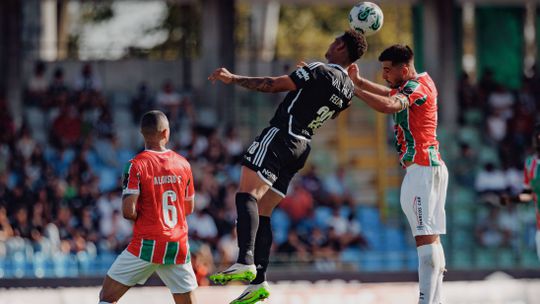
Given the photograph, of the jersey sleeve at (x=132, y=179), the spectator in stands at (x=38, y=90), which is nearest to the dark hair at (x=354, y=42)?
the jersey sleeve at (x=132, y=179)

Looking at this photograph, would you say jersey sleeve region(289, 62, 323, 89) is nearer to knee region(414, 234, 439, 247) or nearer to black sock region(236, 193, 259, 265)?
black sock region(236, 193, 259, 265)

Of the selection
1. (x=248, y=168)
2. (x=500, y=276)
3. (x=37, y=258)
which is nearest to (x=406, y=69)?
(x=248, y=168)

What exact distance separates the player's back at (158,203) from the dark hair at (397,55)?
209 centimetres

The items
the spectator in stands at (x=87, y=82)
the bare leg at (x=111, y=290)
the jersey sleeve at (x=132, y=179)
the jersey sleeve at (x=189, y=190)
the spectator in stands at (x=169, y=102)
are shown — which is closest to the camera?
the jersey sleeve at (x=132, y=179)

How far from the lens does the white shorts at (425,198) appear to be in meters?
10.9

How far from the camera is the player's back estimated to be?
10.3 metres

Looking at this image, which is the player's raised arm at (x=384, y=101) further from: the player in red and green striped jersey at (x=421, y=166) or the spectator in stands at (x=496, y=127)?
the spectator in stands at (x=496, y=127)

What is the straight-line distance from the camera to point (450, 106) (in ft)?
83.5

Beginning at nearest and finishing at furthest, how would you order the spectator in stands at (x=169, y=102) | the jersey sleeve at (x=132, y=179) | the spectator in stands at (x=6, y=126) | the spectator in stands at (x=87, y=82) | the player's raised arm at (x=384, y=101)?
the jersey sleeve at (x=132, y=179), the player's raised arm at (x=384, y=101), the spectator in stands at (x=6, y=126), the spectator in stands at (x=169, y=102), the spectator in stands at (x=87, y=82)

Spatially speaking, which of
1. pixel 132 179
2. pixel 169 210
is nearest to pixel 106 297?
pixel 169 210

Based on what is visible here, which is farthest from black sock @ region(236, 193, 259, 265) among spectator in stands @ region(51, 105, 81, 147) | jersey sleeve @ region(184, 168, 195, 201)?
spectator in stands @ region(51, 105, 81, 147)

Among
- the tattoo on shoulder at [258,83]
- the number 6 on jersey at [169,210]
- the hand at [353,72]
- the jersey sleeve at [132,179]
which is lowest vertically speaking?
the number 6 on jersey at [169,210]

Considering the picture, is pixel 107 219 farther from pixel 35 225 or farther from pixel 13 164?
pixel 13 164

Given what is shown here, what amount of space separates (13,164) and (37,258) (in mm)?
3615
